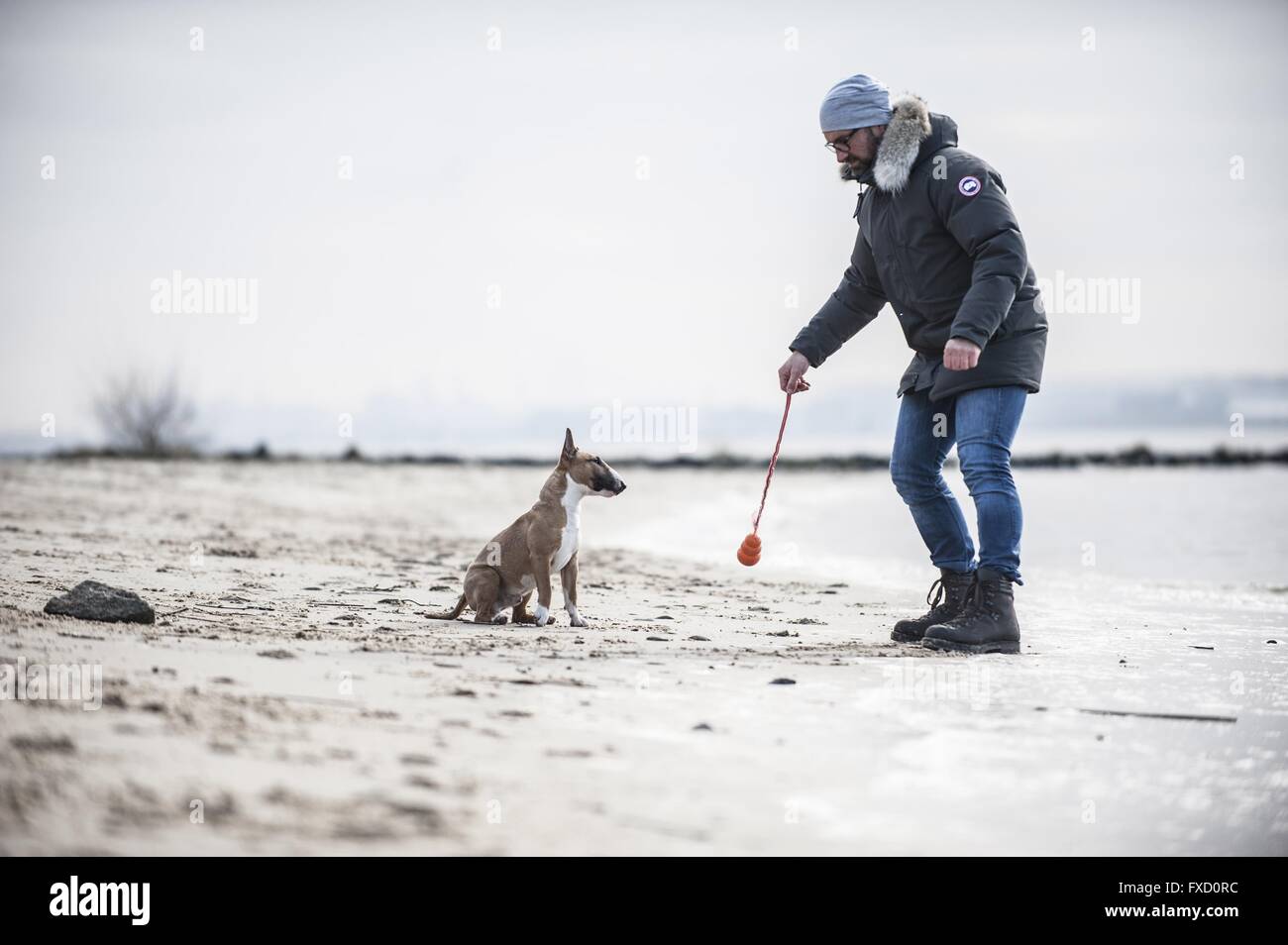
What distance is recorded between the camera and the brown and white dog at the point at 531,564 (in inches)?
247

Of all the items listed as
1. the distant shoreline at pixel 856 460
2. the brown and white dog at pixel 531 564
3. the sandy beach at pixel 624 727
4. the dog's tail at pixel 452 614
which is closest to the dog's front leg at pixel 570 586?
the brown and white dog at pixel 531 564

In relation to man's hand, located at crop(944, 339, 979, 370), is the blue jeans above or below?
below

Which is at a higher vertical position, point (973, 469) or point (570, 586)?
point (973, 469)

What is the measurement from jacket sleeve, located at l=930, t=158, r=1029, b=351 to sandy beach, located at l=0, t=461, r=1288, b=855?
57.7 inches

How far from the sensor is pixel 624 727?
11.5 ft

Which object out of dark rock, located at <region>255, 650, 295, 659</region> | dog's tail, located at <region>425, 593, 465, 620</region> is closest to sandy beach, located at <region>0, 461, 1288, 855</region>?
dark rock, located at <region>255, 650, 295, 659</region>

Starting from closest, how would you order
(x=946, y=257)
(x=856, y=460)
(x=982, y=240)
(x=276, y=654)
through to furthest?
(x=276, y=654) → (x=982, y=240) → (x=946, y=257) → (x=856, y=460)

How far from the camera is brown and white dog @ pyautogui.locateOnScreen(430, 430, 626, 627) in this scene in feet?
20.6

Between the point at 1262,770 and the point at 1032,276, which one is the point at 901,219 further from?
the point at 1262,770

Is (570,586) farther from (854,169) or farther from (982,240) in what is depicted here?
(982,240)

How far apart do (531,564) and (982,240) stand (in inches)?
112

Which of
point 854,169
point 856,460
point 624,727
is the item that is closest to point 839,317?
point 854,169

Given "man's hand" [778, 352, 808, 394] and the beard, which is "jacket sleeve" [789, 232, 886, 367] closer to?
"man's hand" [778, 352, 808, 394]

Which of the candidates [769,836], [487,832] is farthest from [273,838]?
[769,836]
